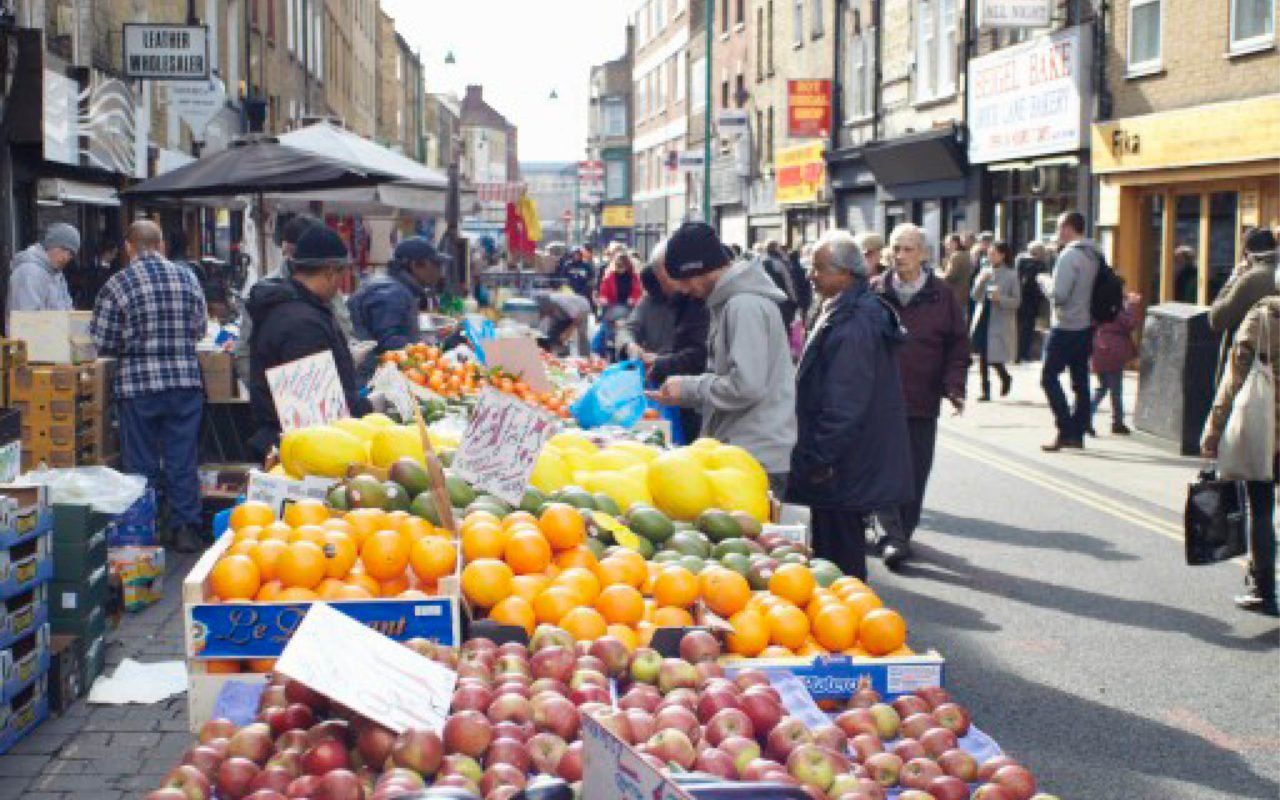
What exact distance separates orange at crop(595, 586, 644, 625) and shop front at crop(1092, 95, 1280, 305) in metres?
15.6

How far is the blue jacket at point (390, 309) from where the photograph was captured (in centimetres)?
1101

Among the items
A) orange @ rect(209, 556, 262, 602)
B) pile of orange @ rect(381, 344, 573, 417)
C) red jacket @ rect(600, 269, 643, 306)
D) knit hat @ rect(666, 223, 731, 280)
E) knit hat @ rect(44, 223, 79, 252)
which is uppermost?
knit hat @ rect(44, 223, 79, 252)

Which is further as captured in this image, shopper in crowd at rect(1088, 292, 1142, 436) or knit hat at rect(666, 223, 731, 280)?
shopper in crowd at rect(1088, 292, 1142, 436)

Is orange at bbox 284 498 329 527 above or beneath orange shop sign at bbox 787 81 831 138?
beneath

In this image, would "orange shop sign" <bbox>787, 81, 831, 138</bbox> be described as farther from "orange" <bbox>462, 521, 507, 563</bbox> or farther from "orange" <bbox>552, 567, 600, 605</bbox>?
"orange" <bbox>552, 567, 600, 605</bbox>

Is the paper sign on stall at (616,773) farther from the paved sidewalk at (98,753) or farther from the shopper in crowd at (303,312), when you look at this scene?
the shopper in crowd at (303,312)

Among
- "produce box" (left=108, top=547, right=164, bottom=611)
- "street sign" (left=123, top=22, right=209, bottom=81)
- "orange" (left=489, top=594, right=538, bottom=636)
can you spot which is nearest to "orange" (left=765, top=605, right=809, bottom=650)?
"orange" (left=489, top=594, right=538, bottom=636)

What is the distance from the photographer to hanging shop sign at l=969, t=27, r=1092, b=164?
23391 mm

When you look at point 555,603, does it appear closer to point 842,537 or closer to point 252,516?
point 252,516

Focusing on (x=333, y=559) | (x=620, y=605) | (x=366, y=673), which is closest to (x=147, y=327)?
(x=333, y=559)

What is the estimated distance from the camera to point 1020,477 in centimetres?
1328

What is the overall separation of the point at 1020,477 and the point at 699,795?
37.5ft

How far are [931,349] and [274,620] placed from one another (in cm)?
625

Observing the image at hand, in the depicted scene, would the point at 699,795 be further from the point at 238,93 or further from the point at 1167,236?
the point at 238,93
